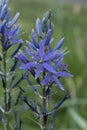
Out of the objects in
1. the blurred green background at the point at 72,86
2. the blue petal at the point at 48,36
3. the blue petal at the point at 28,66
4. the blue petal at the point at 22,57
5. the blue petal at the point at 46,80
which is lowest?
the blurred green background at the point at 72,86

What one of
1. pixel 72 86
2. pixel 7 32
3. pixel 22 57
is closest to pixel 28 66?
pixel 22 57

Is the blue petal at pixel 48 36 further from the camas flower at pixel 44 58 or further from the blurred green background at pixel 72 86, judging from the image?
the blurred green background at pixel 72 86

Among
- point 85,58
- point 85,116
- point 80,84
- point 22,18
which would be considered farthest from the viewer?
point 22,18

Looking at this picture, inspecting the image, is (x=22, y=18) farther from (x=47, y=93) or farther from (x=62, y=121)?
(x=47, y=93)

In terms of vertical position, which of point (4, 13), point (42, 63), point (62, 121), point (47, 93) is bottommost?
point (62, 121)

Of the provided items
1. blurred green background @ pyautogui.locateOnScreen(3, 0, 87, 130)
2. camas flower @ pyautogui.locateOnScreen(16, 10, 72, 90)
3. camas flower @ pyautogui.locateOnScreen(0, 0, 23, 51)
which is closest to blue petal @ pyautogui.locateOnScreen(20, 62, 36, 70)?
camas flower @ pyautogui.locateOnScreen(16, 10, 72, 90)

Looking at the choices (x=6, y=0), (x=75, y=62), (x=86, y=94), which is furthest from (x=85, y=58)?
(x=6, y=0)

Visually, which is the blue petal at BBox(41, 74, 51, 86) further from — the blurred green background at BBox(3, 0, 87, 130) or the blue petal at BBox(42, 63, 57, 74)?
the blurred green background at BBox(3, 0, 87, 130)

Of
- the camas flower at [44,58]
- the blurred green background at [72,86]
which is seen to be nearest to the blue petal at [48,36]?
the camas flower at [44,58]
